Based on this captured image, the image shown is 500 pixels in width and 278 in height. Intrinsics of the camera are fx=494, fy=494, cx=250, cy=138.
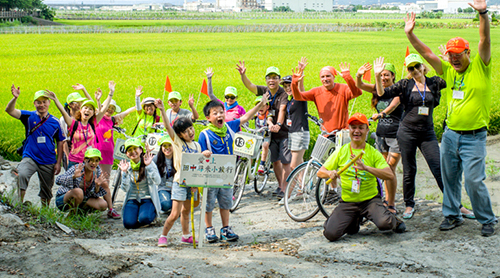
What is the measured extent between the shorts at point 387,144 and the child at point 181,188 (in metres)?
2.78

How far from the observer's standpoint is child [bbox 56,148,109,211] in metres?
6.93

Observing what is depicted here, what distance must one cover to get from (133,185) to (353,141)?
3.17 m

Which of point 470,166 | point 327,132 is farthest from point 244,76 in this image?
point 470,166

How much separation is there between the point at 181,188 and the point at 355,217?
82.5 inches

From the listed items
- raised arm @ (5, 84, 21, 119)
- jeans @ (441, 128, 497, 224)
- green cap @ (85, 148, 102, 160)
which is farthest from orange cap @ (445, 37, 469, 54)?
raised arm @ (5, 84, 21, 119)

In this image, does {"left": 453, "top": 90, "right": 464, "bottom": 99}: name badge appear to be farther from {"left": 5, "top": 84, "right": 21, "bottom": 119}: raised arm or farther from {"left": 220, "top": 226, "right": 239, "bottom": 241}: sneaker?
{"left": 5, "top": 84, "right": 21, "bottom": 119}: raised arm

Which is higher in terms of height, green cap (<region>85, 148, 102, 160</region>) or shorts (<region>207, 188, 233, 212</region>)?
green cap (<region>85, 148, 102, 160</region>)

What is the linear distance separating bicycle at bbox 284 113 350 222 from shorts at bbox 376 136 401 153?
2.21ft

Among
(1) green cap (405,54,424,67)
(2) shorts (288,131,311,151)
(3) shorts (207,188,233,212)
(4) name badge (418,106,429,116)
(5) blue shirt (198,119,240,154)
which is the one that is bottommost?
(3) shorts (207,188,233,212)

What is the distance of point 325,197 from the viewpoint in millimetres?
6863

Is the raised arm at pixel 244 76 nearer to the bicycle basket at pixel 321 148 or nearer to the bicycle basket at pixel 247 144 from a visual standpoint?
the bicycle basket at pixel 247 144

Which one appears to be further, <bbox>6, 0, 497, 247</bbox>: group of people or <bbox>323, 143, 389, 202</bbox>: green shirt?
<bbox>323, 143, 389, 202</bbox>: green shirt

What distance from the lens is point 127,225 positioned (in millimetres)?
6859

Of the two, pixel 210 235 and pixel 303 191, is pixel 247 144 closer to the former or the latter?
pixel 303 191
